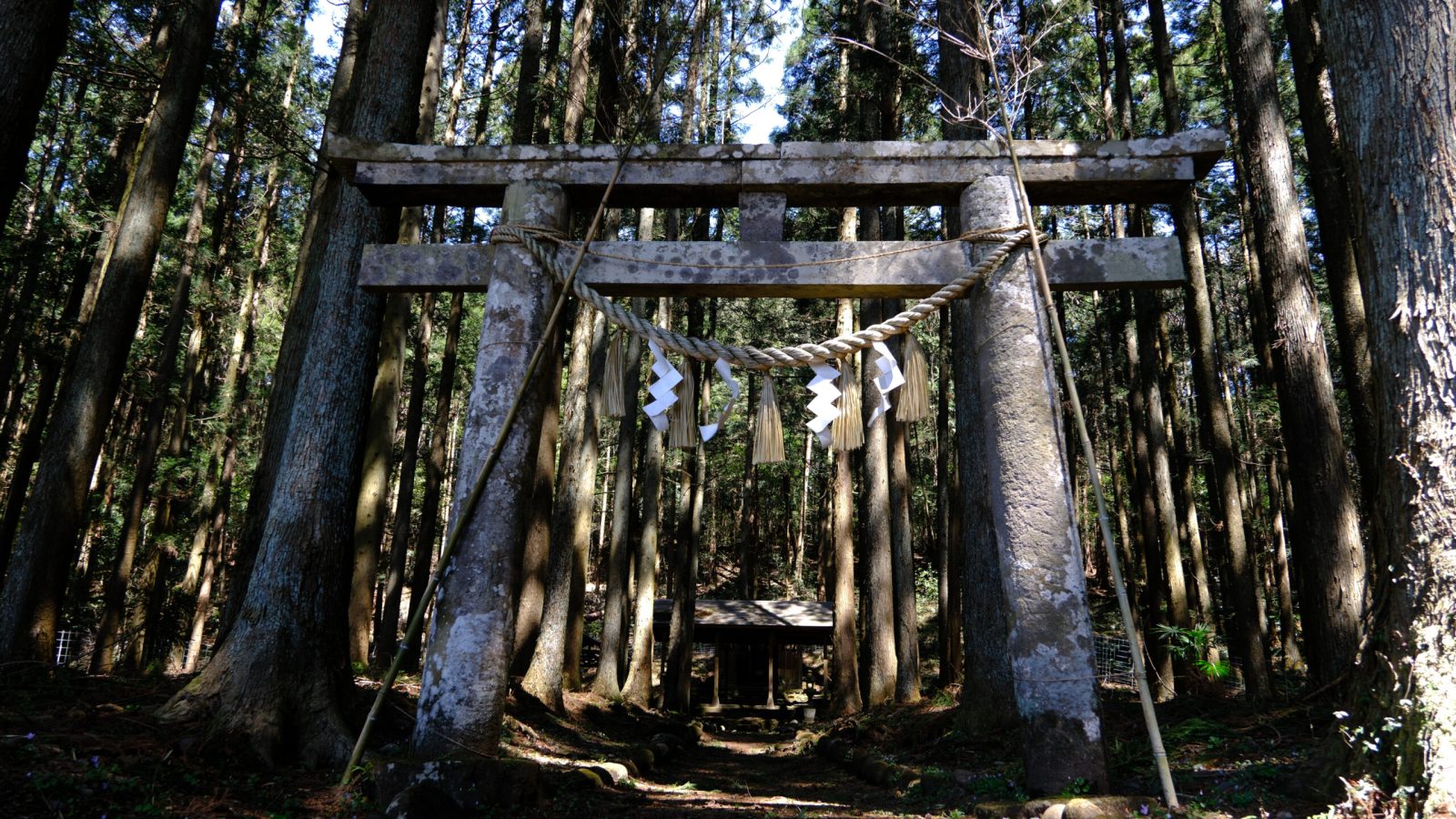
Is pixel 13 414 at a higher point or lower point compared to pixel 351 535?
higher

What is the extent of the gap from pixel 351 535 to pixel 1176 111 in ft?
30.6

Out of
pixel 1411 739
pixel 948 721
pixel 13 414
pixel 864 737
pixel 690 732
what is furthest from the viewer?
pixel 13 414

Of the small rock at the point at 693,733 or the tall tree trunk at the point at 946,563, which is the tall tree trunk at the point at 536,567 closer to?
the small rock at the point at 693,733

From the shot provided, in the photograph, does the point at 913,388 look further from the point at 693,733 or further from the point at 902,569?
the point at 693,733

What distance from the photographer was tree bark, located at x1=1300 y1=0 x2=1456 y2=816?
2818mm

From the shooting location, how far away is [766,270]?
4.27m

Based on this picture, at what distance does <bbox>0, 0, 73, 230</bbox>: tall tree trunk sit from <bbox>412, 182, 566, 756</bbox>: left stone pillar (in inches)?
82.5

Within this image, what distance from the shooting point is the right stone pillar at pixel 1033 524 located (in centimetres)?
358

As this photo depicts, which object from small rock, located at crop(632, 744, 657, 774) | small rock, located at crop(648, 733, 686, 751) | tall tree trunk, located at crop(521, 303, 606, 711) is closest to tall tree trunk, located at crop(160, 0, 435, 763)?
small rock, located at crop(632, 744, 657, 774)

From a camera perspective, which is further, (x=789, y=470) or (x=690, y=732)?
(x=789, y=470)

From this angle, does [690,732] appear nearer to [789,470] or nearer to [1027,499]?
[1027,499]

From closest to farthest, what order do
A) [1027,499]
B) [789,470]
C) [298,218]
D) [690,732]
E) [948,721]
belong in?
[1027,499] → [948,721] → [690,732] → [298,218] → [789,470]

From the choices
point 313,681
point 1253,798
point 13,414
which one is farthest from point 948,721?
point 13,414

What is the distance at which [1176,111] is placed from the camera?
28.9 feet
